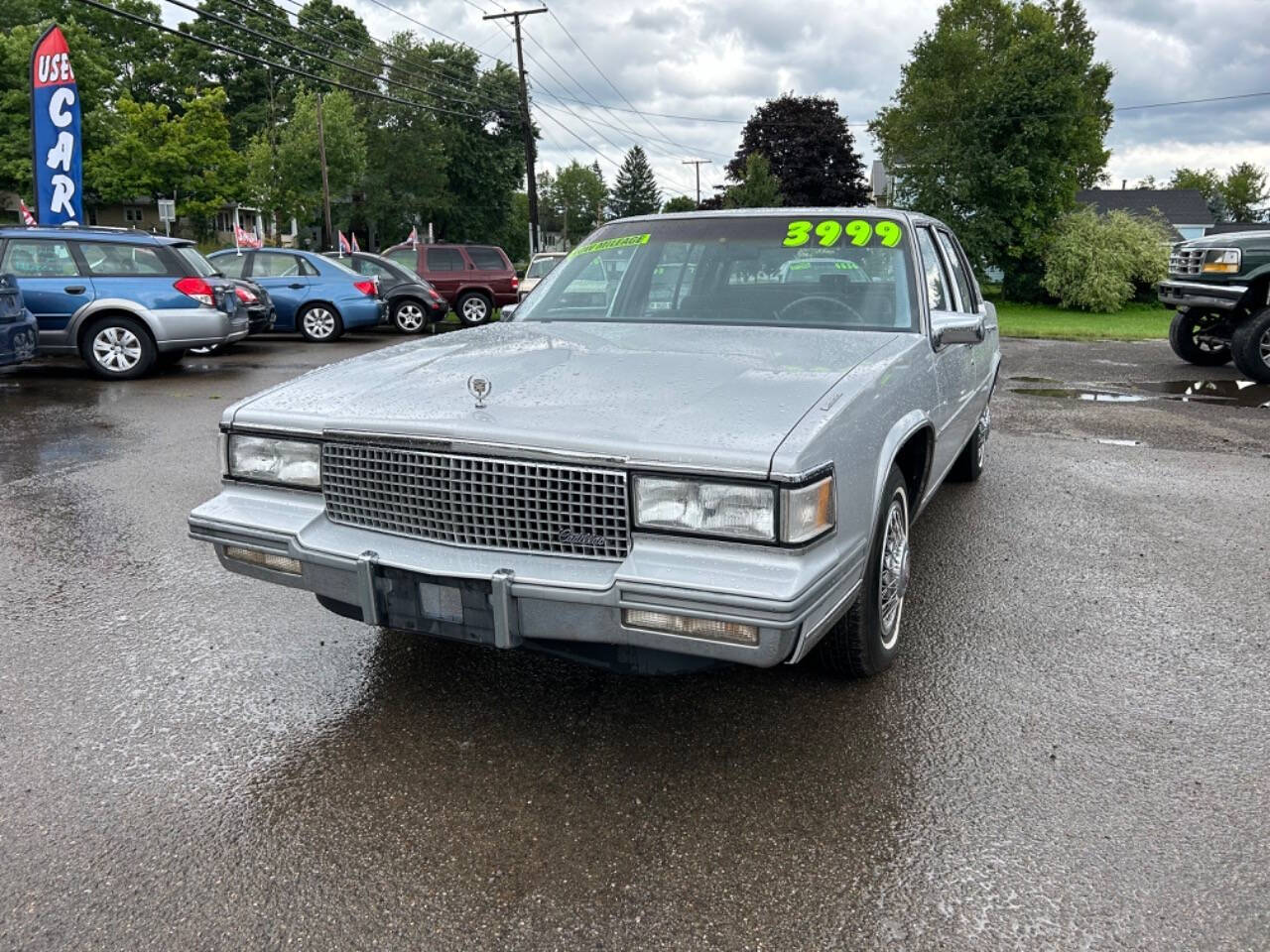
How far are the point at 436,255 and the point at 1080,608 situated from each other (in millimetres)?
16932

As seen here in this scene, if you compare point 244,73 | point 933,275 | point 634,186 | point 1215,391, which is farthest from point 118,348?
point 634,186

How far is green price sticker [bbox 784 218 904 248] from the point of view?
160 inches

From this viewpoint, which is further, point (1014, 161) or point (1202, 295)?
point (1014, 161)

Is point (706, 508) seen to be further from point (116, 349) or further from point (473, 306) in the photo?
point (473, 306)

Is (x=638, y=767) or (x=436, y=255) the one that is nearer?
(x=638, y=767)

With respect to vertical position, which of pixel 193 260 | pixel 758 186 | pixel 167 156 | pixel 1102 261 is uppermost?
pixel 167 156

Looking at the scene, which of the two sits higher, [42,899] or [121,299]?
[121,299]

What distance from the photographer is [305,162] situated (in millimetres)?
46094

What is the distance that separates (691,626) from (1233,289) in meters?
11.5

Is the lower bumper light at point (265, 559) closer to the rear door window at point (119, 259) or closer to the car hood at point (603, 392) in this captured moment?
the car hood at point (603, 392)

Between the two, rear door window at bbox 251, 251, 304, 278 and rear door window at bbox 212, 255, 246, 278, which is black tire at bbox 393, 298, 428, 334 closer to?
rear door window at bbox 251, 251, 304, 278

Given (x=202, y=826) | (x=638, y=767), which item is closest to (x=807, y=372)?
(x=638, y=767)

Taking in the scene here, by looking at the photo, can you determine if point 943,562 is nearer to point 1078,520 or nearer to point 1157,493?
point 1078,520

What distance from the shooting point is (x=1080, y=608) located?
402 cm
